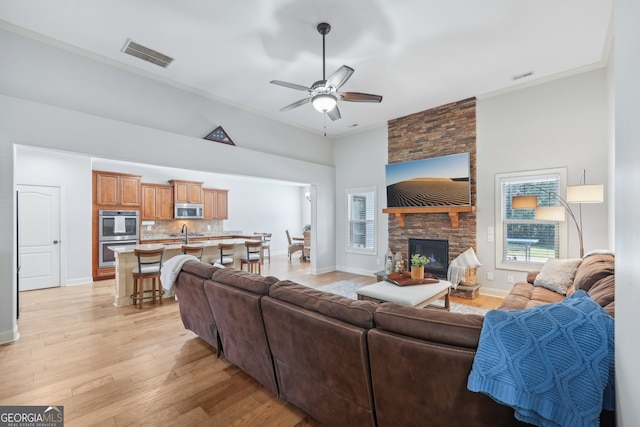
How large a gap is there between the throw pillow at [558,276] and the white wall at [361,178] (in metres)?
3.07

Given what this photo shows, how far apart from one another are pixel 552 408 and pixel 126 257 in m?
5.17

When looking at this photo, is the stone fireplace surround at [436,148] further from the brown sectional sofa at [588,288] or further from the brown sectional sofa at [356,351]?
the brown sectional sofa at [356,351]

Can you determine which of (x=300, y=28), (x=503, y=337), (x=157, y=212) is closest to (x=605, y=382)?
(x=503, y=337)

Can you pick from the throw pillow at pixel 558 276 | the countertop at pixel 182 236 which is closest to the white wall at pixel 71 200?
the countertop at pixel 182 236

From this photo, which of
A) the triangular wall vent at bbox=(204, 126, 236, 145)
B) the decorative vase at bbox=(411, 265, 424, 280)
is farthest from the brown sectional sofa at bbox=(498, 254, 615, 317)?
the triangular wall vent at bbox=(204, 126, 236, 145)

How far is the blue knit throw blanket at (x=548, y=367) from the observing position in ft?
3.28

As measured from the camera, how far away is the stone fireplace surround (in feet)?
16.4

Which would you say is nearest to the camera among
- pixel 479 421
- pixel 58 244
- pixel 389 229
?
pixel 479 421

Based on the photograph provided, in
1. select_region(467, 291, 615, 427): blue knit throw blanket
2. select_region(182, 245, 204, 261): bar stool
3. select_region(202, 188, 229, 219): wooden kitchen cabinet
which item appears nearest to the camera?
select_region(467, 291, 615, 427): blue knit throw blanket

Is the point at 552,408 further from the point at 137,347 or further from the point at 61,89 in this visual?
the point at 61,89

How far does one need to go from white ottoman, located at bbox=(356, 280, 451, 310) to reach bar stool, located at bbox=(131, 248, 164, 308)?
3189 millimetres

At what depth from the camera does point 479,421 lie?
1.14 metres

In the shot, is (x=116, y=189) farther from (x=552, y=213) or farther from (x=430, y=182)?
(x=552, y=213)

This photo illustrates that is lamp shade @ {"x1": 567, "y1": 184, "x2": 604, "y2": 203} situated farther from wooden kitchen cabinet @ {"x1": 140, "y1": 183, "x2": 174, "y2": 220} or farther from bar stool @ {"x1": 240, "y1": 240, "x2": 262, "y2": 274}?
wooden kitchen cabinet @ {"x1": 140, "y1": 183, "x2": 174, "y2": 220}
